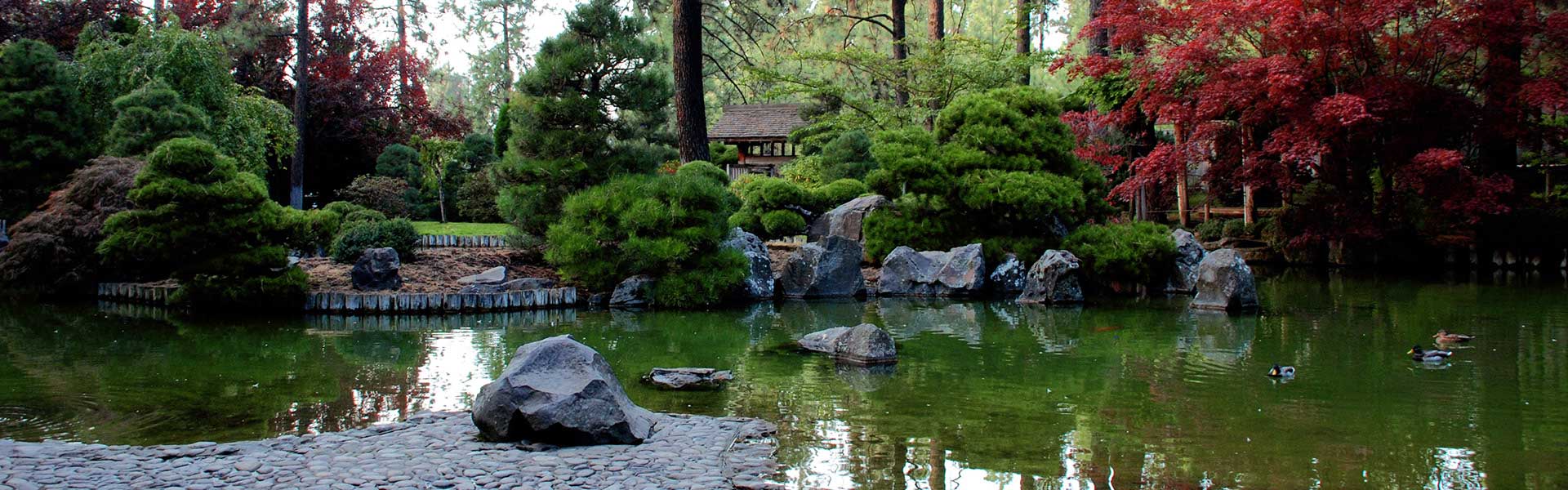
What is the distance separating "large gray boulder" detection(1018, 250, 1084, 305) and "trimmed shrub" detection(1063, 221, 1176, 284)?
875 millimetres

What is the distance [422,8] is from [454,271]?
15.9 metres

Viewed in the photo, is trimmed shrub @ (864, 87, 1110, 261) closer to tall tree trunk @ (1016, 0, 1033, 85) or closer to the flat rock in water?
the flat rock in water

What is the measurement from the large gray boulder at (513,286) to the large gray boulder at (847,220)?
483 cm

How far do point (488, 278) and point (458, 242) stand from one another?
2434mm

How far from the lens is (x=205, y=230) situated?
35.8 feet

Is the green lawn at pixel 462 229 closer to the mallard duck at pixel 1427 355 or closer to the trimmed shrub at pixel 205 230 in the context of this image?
the trimmed shrub at pixel 205 230

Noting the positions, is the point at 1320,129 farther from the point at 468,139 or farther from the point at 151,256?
the point at 468,139

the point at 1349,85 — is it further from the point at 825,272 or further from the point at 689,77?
the point at 689,77

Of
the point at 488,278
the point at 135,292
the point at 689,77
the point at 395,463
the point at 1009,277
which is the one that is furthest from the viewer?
the point at 689,77

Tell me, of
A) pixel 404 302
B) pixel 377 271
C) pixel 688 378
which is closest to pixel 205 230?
pixel 377 271

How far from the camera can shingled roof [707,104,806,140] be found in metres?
33.3

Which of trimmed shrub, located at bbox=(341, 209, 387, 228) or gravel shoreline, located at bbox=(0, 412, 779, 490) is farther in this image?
trimmed shrub, located at bbox=(341, 209, 387, 228)

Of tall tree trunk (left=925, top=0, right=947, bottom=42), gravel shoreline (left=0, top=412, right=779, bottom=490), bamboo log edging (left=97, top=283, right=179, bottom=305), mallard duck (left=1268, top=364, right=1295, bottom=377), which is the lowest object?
gravel shoreline (left=0, top=412, right=779, bottom=490)

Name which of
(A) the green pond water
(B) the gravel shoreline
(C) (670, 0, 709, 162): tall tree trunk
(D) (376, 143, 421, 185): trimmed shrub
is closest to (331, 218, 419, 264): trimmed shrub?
(A) the green pond water
